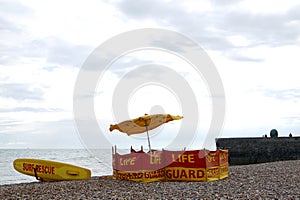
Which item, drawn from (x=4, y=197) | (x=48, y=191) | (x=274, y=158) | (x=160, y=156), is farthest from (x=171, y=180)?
(x=274, y=158)

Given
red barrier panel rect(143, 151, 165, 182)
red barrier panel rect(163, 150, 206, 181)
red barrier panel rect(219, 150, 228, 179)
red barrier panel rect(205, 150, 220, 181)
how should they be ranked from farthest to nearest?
1. red barrier panel rect(219, 150, 228, 179)
2. red barrier panel rect(143, 151, 165, 182)
3. red barrier panel rect(205, 150, 220, 181)
4. red barrier panel rect(163, 150, 206, 181)

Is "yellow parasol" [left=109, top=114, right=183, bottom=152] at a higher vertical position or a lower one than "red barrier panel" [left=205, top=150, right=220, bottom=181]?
higher

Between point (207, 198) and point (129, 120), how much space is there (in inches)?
276

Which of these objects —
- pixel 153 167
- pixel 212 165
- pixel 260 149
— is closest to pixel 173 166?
pixel 153 167

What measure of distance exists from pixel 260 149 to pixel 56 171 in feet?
82.2

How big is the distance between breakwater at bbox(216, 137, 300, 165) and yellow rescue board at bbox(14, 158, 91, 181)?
23.6 m

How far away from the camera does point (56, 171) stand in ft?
66.4

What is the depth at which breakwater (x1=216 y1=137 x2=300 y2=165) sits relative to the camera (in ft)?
125

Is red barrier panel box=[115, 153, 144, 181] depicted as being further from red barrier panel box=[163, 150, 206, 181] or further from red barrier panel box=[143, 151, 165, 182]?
red barrier panel box=[163, 150, 206, 181]

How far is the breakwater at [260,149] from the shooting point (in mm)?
38250

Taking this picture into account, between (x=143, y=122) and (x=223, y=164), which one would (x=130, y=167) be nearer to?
(x=143, y=122)

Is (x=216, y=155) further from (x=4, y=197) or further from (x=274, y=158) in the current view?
(x=274, y=158)

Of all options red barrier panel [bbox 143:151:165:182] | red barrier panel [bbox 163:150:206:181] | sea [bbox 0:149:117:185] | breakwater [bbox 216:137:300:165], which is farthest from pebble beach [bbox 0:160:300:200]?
breakwater [bbox 216:137:300:165]

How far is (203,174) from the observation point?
1623 cm
